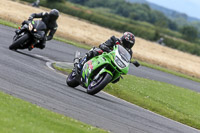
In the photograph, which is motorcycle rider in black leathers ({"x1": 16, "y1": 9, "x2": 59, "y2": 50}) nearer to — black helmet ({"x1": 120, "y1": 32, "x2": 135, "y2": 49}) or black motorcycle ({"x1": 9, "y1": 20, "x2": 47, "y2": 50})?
black motorcycle ({"x1": 9, "y1": 20, "x2": 47, "y2": 50})

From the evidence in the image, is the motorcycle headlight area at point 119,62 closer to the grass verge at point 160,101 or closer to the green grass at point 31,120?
the grass verge at point 160,101

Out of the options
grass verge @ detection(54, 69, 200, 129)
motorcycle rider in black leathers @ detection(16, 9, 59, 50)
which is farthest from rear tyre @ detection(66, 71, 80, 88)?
motorcycle rider in black leathers @ detection(16, 9, 59, 50)

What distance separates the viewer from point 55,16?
55.0 ft

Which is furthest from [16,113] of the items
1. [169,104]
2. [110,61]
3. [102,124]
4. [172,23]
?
[172,23]

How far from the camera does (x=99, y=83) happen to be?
39.7 feet

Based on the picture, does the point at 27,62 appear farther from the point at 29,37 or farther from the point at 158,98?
the point at 158,98

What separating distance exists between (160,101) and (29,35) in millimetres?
4891

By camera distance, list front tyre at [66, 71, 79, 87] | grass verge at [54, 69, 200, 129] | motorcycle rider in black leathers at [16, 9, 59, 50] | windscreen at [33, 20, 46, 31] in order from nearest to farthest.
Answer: front tyre at [66, 71, 79, 87] → grass verge at [54, 69, 200, 129] → windscreen at [33, 20, 46, 31] → motorcycle rider in black leathers at [16, 9, 59, 50]

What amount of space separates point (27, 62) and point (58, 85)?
8.83 feet

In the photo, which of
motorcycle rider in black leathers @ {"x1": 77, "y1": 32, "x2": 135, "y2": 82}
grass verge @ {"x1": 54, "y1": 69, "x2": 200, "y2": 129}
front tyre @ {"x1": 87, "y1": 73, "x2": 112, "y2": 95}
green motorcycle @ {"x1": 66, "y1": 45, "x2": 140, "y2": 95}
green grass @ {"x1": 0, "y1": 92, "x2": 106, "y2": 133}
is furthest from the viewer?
grass verge @ {"x1": 54, "y1": 69, "x2": 200, "y2": 129}

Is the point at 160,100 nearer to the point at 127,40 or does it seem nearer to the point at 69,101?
the point at 127,40

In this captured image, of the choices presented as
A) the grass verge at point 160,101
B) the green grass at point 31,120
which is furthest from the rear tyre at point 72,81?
the green grass at point 31,120

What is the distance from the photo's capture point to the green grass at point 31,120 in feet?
23.2

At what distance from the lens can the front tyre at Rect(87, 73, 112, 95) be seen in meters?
12.0
